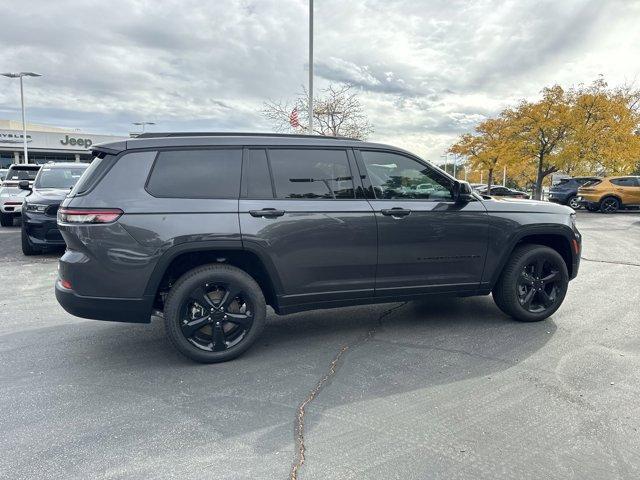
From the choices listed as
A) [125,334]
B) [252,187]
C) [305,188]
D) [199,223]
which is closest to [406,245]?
[305,188]

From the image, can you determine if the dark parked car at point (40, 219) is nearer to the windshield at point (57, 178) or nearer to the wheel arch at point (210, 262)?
the windshield at point (57, 178)

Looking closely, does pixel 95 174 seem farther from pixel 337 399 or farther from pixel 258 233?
pixel 337 399

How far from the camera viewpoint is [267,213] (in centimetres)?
356

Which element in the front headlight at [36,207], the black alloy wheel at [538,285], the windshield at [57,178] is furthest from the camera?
the windshield at [57,178]

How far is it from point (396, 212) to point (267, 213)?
1.19 m

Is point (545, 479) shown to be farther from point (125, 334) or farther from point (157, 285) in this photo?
point (125, 334)

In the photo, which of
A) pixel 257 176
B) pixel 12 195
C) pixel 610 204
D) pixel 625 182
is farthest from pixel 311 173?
pixel 625 182

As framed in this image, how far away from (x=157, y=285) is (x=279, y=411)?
1403 mm

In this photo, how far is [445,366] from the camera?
3.55 metres

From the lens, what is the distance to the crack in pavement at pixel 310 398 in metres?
2.37

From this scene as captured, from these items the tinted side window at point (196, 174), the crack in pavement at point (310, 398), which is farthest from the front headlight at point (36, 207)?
the crack in pavement at point (310, 398)

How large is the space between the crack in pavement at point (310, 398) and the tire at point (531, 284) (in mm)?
1326

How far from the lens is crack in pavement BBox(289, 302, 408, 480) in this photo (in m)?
2.37

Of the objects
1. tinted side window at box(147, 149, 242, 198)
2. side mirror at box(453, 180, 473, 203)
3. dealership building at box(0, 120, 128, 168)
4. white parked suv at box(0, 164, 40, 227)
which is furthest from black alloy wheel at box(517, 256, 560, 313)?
dealership building at box(0, 120, 128, 168)
